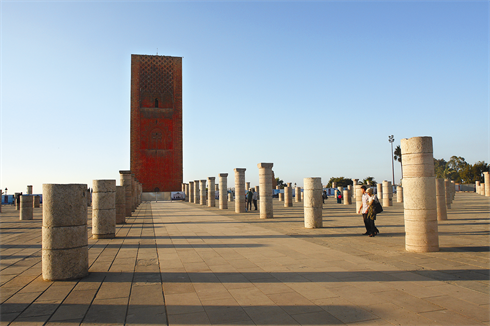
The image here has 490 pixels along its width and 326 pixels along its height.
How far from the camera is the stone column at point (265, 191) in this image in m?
16.9

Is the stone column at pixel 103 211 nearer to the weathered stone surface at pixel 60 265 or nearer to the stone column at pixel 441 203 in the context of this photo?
the weathered stone surface at pixel 60 265

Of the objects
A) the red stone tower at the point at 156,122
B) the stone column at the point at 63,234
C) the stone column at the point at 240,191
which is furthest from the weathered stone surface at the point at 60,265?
the red stone tower at the point at 156,122

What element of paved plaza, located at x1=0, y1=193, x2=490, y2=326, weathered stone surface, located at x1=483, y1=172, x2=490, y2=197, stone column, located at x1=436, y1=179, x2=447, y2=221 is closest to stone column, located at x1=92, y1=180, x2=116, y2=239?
paved plaza, located at x1=0, y1=193, x2=490, y2=326

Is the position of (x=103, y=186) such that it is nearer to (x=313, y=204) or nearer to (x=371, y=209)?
(x=313, y=204)

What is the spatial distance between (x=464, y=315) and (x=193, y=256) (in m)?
4.98

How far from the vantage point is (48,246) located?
18.5 feet

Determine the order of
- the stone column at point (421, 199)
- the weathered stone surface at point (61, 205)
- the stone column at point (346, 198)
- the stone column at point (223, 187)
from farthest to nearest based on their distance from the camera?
the stone column at point (346, 198), the stone column at point (223, 187), the stone column at point (421, 199), the weathered stone surface at point (61, 205)

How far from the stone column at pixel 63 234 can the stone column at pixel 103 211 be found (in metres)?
4.75

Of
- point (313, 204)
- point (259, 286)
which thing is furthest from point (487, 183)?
point (259, 286)

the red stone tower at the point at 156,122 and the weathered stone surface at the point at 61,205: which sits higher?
the red stone tower at the point at 156,122

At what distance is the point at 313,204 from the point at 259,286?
7457 millimetres

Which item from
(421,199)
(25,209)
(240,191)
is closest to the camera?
(421,199)

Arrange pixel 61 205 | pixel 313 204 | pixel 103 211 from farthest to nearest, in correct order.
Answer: pixel 313 204 → pixel 103 211 → pixel 61 205

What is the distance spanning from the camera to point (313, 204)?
12.3m
